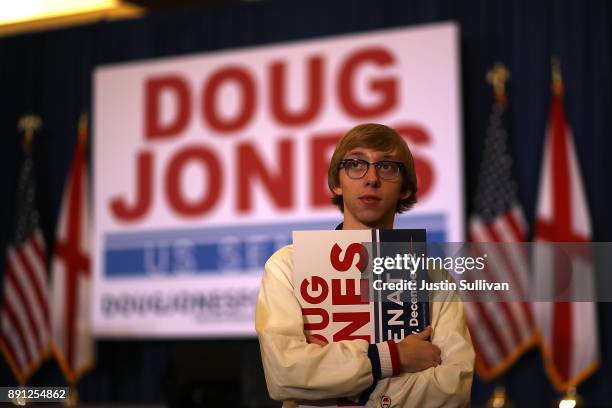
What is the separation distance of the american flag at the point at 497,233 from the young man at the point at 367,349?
392 centimetres

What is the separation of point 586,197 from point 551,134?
512 mm

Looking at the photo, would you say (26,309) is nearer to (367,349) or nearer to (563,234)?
(563,234)

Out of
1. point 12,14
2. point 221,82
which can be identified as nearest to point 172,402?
point 12,14

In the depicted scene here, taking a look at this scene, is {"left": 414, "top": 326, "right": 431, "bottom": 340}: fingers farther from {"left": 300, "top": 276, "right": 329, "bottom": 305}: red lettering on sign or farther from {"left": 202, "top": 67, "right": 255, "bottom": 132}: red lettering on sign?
{"left": 202, "top": 67, "right": 255, "bottom": 132}: red lettering on sign

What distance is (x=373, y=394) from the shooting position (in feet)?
6.19

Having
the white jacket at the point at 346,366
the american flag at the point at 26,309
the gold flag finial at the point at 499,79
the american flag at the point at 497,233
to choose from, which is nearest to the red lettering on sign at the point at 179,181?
the american flag at the point at 26,309

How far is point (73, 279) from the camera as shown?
7539 mm

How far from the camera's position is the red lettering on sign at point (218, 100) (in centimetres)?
711

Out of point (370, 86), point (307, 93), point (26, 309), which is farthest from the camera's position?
point (26, 309)

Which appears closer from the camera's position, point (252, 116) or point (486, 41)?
point (486, 41)

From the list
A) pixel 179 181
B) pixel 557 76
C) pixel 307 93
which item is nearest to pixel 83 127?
pixel 179 181

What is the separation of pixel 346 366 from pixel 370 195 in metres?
0.42

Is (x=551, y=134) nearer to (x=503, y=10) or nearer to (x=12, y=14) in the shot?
(x=503, y=10)

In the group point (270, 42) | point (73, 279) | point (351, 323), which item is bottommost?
point (73, 279)
